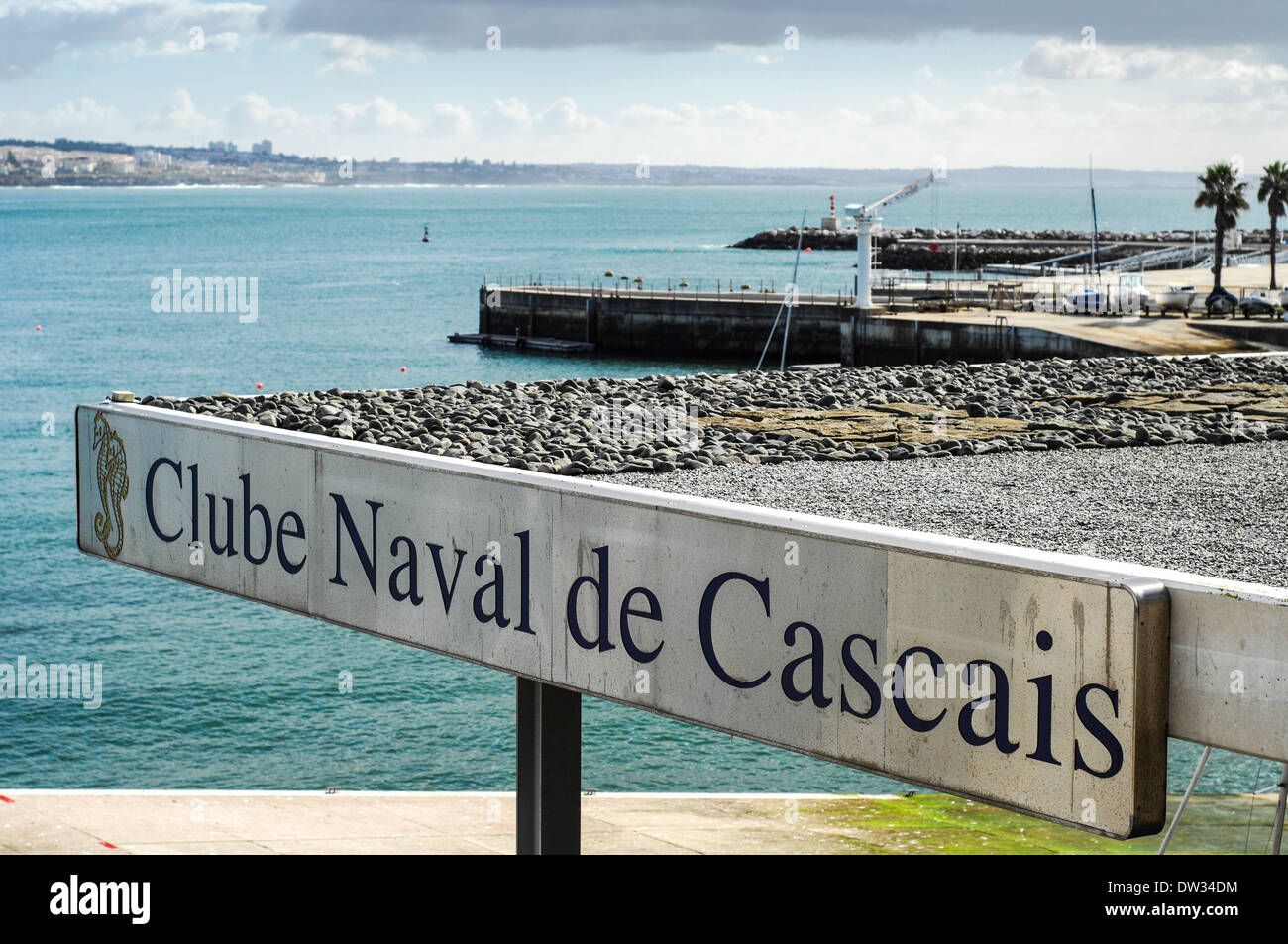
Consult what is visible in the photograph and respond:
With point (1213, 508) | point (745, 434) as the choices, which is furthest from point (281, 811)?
point (1213, 508)

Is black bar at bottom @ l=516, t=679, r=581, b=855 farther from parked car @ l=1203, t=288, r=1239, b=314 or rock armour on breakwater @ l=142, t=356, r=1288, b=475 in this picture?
parked car @ l=1203, t=288, r=1239, b=314

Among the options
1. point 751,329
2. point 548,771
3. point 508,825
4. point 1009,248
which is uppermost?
point 1009,248

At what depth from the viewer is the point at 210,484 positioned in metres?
11.8

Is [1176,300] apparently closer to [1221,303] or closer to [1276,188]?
[1221,303]

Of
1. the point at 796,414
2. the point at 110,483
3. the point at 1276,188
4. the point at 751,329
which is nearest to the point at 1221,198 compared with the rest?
the point at 1276,188

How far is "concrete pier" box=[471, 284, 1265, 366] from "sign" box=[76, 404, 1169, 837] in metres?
37.7

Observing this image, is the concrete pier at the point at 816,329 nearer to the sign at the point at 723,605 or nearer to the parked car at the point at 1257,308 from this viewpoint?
the parked car at the point at 1257,308

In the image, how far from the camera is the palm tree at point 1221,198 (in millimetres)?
62188

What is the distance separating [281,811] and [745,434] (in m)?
7.74

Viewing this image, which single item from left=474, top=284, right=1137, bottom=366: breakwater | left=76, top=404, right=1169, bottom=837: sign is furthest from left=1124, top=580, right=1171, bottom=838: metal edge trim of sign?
left=474, top=284, right=1137, bottom=366: breakwater

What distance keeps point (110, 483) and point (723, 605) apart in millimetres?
6555

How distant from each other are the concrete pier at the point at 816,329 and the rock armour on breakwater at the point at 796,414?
2238 cm

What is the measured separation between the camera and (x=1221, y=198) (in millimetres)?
62750
